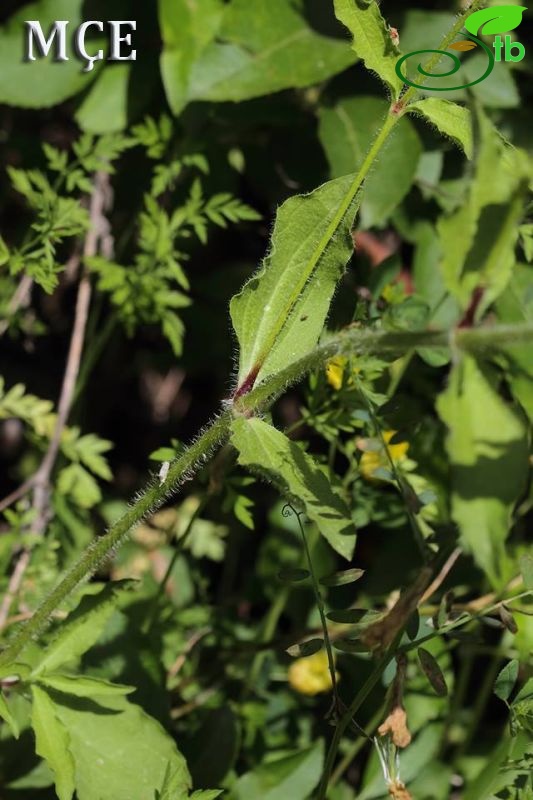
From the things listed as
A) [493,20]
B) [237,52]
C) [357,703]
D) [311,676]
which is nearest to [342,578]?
[357,703]

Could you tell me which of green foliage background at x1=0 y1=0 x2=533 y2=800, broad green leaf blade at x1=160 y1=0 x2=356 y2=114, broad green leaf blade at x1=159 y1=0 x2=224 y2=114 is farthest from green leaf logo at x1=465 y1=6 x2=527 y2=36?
broad green leaf blade at x1=159 y1=0 x2=224 y2=114

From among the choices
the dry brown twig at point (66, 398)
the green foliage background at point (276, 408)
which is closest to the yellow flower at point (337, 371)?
the green foliage background at point (276, 408)

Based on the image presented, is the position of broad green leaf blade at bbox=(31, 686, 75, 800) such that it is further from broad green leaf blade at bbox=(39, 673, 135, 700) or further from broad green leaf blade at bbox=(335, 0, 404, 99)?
broad green leaf blade at bbox=(335, 0, 404, 99)

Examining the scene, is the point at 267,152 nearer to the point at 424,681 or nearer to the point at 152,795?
the point at 424,681

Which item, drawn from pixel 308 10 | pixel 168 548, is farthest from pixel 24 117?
pixel 168 548

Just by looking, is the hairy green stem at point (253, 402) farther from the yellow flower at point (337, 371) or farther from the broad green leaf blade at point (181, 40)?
the broad green leaf blade at point (181, 40)

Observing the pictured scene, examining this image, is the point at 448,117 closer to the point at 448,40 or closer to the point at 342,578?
the point at 448,40
